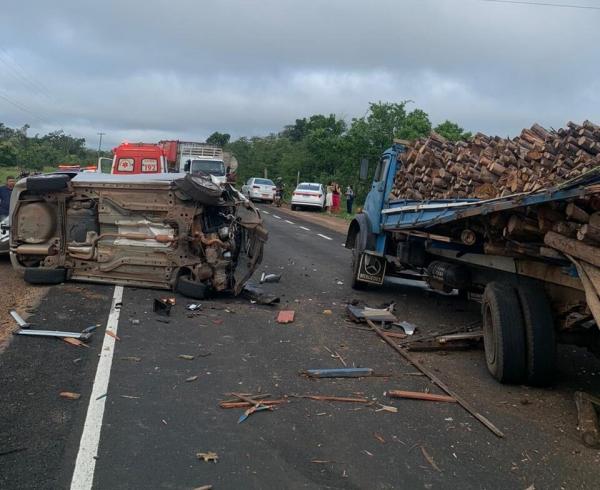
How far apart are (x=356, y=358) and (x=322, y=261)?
7.53 meters

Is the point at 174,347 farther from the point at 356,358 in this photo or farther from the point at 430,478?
the point at 430,478

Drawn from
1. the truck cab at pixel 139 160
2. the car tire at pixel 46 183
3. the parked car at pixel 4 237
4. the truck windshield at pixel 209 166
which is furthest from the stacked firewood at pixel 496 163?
the truck windshield at pixel 209 166

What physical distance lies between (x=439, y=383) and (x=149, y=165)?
13753mm

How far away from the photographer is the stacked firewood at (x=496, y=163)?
586cm

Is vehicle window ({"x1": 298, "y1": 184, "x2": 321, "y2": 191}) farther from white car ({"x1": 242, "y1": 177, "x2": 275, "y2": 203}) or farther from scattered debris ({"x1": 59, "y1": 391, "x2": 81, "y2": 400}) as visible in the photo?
scattered debris ({"x1": 59, "y1": 391, "x2": 81, "y2": 400})

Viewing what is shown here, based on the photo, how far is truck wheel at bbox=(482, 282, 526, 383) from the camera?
5.68m

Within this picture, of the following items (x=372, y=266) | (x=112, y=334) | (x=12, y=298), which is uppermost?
Result: (x=372, y=266)

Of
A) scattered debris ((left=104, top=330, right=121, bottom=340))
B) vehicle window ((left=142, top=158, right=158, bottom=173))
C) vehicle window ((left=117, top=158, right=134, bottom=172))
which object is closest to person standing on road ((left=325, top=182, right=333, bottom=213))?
vehicle window ((left=142, top=158, right=158, bottom=173))

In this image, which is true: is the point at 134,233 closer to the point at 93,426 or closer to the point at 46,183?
the point at 46,183

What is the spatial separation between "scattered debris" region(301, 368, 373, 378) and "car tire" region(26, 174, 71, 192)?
5.23 m

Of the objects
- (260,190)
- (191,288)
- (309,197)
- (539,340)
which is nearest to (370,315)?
(191,288)

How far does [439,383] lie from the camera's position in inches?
226

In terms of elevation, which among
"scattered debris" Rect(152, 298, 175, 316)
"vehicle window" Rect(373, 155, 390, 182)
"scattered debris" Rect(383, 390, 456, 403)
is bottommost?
"scattered debris" Rect(152, 298, 175, 316)

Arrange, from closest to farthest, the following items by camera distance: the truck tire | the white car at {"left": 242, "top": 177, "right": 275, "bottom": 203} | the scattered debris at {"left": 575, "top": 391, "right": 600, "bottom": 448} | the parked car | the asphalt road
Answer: the asphalt road, the scattered debris at {"left": 575, "top": 391, "right": 600, "bottom": 448}, the truck tire, the parked car, the white car at {"left": 242, "top": 177, "right": 275, "bottom": 203}
